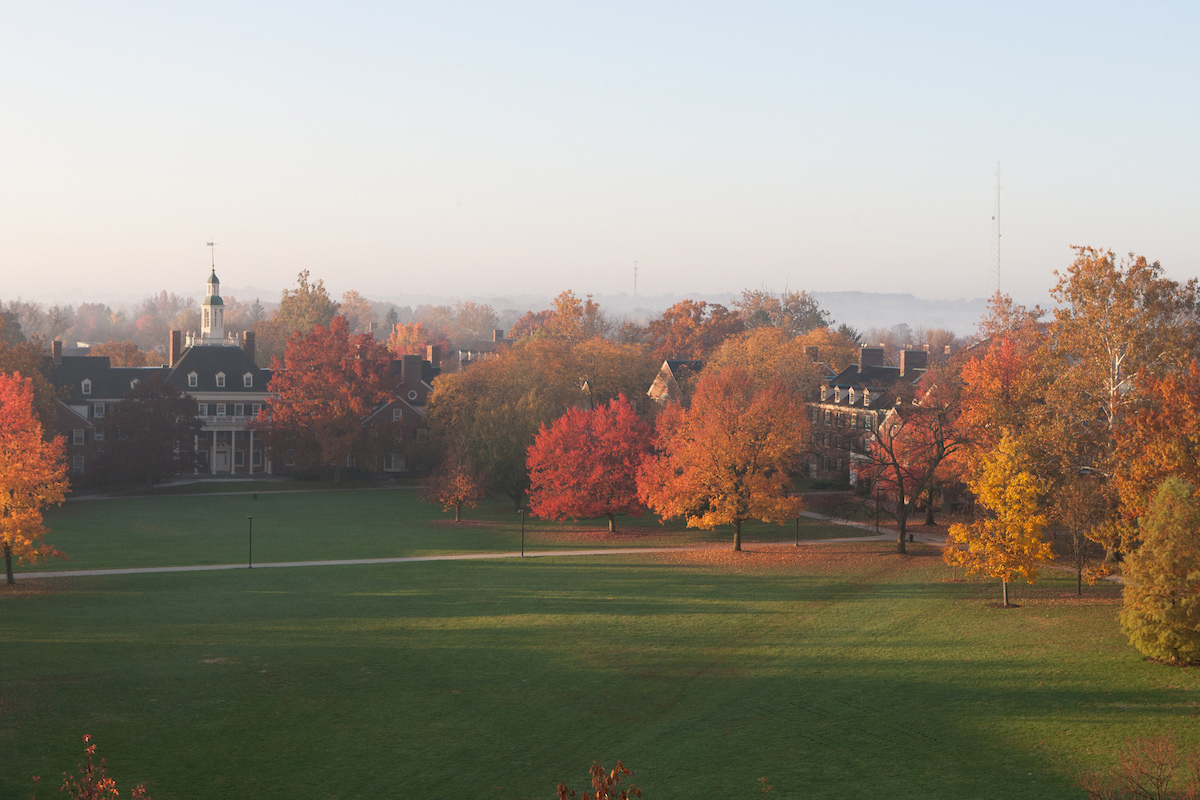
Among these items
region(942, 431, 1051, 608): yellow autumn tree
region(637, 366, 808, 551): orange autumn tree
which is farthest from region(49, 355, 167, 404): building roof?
region(942, 431, 1051, 608): yellow autumn tree

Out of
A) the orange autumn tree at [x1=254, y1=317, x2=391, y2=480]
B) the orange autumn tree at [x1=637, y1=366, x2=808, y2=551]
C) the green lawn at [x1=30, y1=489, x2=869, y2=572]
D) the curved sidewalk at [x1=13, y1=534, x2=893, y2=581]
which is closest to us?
the curved sidewalk at [x1=13, y1=534, x2=893, y2=581]

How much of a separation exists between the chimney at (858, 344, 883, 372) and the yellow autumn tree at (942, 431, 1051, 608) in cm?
4497

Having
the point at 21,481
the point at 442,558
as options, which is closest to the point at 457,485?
the point at 442,558

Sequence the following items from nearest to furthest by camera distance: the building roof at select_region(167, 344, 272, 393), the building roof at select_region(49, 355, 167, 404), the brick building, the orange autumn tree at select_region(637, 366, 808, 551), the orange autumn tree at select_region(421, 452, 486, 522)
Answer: the orange autumn tree at select_region(637, 366, 808, 551), the orange autumn tree at select_region(421, 452, 486, 522), the brick building, the building roof at select_region(49, 355, 167, 404), the building roof at select_region(167, 344, 272, 393)

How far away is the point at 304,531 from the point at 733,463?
77.8 ft

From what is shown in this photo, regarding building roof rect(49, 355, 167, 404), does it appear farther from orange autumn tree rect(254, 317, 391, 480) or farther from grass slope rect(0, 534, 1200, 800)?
grass slope rect(0, 534, 1200, 800)

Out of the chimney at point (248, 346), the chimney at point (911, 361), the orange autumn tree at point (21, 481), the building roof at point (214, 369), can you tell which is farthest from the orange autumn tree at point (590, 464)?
the chimney at point (248, 346)

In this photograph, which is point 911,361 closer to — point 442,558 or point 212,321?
point 442,558

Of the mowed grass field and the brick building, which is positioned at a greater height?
the brick building

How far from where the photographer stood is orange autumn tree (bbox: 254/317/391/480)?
251ft

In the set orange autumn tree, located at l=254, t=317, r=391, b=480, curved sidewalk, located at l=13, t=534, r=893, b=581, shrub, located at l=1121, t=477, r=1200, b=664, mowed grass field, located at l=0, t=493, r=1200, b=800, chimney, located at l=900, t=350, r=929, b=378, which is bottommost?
mowed grass field, located at l=0, t=493, r=1200, b=800

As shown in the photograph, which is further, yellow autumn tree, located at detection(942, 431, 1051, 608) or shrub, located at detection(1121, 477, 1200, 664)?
yellow autumn tree, located at detection(942, 431, 1051, 608)

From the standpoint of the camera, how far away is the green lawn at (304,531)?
45.9 metres

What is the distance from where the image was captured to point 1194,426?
36.4m
